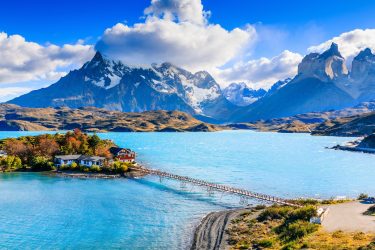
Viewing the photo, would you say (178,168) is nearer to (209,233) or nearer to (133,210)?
(133,210)

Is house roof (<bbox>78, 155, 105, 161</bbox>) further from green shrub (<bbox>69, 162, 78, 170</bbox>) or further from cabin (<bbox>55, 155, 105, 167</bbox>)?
green shrub (<bbox>69, 162, 78, 170</bbox>)

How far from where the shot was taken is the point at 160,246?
179ft

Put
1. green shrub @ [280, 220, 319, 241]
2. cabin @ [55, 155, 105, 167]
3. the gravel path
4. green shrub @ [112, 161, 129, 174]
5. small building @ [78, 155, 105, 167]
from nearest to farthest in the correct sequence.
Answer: green shrub @ [280, 220, 319, 241]
the gravel path
green shrub @ [112, 161, 129, 174]
small building @ [78, 155, 105, 167]
cabin @ [55, 155, 105, 167]

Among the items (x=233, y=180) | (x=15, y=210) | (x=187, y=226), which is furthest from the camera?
(x=233, y=180)

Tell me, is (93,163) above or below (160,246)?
above

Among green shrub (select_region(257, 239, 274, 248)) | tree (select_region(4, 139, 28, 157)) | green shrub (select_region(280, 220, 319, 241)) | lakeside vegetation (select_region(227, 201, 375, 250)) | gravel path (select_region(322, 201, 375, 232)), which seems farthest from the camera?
tree (select_region(4, 139, 28, 157))

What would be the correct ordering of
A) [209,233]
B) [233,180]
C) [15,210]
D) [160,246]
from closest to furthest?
1. [160,246]
2. [209,233]
3. [15,210]
4. [233,180]

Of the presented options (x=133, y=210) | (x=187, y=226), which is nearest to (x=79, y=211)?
(x=133, y=210)

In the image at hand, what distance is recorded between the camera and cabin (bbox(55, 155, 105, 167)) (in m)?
122

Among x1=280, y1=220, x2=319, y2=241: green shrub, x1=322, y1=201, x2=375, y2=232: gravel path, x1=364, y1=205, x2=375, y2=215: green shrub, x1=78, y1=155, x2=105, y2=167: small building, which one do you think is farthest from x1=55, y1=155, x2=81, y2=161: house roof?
x1=364, y1=205, x2=375, y2=215: green shrub

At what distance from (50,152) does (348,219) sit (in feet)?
334

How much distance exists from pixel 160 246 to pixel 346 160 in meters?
150

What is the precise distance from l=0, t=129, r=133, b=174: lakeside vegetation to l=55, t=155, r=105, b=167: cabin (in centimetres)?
172

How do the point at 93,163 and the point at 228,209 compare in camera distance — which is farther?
the point at 93,163
